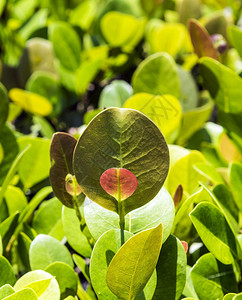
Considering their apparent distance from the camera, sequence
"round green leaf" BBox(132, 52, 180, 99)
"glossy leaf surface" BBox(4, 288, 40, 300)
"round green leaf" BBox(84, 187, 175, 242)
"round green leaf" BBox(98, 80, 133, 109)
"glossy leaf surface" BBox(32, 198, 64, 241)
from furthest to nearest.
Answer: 1. "round green leaf" BBox(98, 80, 133, 109)
2. "round green leaf" BBox(132, 52, 180, 99)
3. "glossy leaf surface" BBox(32, 198, 64, 241)
4. "round green leaf" BBox(84, 187, 175, 242)
5. "glossy leaf surface" BBox(4, 288, 40, 300)

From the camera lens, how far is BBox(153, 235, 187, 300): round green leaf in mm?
735

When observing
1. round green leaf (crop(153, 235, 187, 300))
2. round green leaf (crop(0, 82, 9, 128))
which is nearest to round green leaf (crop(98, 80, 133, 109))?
round green leaf (crop(0, 82, 9, 128))

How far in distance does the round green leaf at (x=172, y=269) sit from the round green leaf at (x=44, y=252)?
0.18 m

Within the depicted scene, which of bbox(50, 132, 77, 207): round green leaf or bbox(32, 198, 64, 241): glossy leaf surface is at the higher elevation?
bbox(50, 132, 77, 207): round green leaf

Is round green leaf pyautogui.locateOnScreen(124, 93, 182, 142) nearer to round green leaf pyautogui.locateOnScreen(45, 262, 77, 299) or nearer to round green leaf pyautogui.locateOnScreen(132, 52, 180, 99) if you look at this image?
round green leaf pyautogui.locateOnScreen(132, 52, 180, 99)

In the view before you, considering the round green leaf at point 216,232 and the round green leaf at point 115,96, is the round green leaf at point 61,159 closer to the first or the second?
the round green leaf at point 216,232

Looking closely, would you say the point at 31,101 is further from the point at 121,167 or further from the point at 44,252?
the point at 121,167

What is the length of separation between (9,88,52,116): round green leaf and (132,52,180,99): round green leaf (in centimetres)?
37

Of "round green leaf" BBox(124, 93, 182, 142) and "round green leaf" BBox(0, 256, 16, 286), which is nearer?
"round green leaf" BBox(0, 256, 16, 286)

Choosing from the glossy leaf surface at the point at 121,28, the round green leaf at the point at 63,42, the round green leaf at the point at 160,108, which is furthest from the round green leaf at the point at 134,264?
the glossy leaf surface at the point at 121,28

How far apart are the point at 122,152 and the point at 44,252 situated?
259mm

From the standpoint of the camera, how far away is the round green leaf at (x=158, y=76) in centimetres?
111

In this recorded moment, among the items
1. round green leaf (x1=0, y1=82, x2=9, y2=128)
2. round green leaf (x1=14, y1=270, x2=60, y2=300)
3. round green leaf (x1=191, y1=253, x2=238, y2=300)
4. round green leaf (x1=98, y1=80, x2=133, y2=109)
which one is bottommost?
round green leaf (x1=191, y1=253, x2=238, y2=300)

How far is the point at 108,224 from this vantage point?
2.40ft
